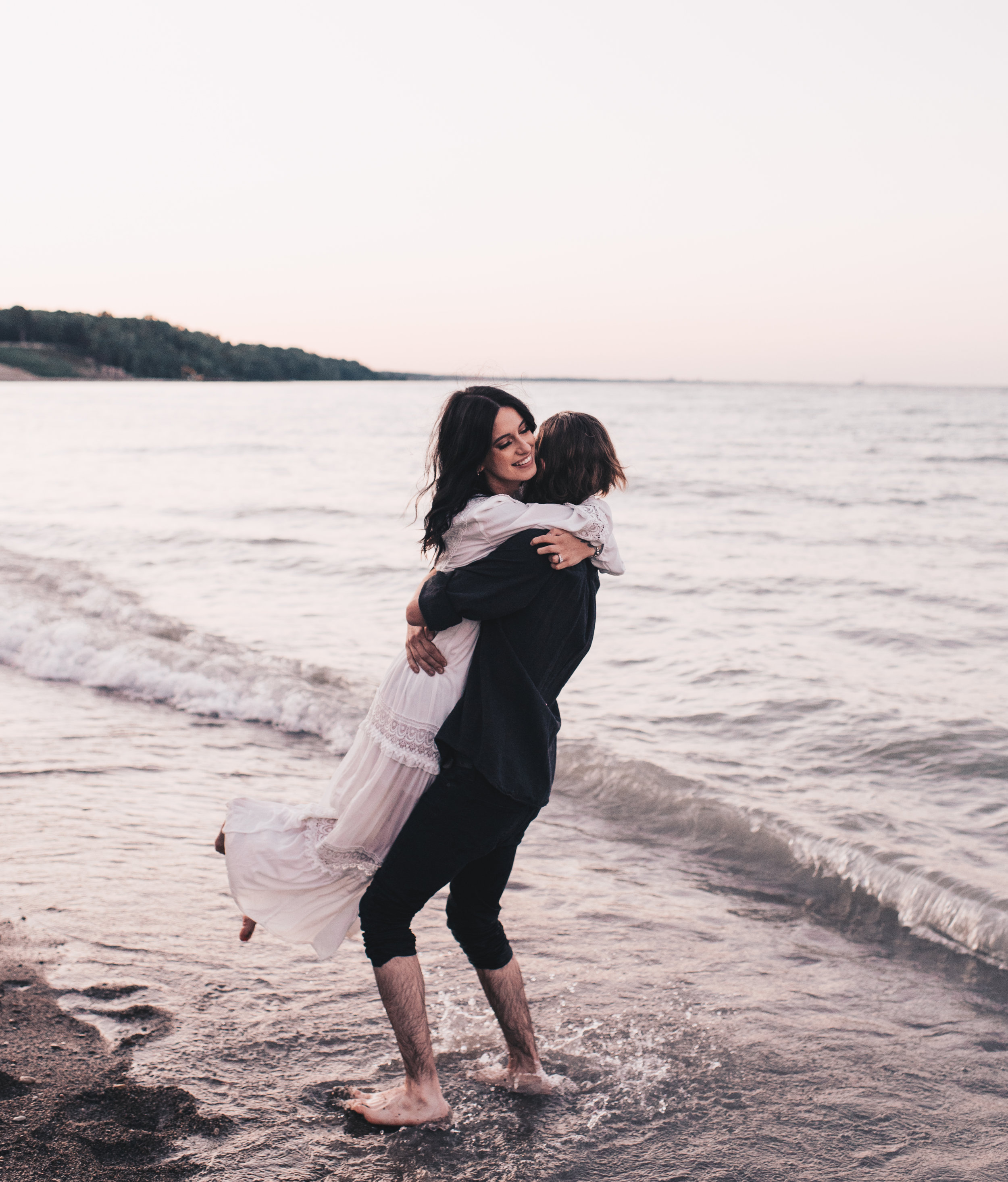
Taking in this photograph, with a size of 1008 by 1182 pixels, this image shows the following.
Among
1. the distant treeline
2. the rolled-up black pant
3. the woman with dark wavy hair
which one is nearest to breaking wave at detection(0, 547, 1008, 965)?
the rolled-up black pant

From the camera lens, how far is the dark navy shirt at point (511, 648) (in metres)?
2.27

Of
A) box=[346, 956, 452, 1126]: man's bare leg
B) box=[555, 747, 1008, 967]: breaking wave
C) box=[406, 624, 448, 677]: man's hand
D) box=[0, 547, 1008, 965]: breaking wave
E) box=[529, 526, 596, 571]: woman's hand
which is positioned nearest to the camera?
box=[529, 526, 596, 571]: woman's hand

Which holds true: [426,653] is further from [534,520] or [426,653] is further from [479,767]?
[534,520]

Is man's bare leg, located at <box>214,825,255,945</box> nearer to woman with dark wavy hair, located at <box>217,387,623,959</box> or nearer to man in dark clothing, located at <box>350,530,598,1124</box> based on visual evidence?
woman with dark wavy hair, located at <box>217,387,623,959</box>

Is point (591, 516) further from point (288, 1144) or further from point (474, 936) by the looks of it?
point (288, 1144)

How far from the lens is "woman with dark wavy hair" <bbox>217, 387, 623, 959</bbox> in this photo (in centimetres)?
232

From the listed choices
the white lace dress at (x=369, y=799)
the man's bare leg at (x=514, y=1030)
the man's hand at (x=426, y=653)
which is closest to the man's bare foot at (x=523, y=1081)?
the man's bare leg at (x=514, y=1030)

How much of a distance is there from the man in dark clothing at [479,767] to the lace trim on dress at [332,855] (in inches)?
4.2

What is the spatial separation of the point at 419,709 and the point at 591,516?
658mm

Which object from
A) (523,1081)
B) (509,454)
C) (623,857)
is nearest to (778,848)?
(623,857)

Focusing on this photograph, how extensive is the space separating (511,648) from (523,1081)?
1411 millimetres

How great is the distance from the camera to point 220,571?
41.6 feet

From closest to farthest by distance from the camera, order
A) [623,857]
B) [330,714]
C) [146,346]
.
→ [623,857] → [330,714] → [146,346]

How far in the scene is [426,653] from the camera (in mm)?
2365
